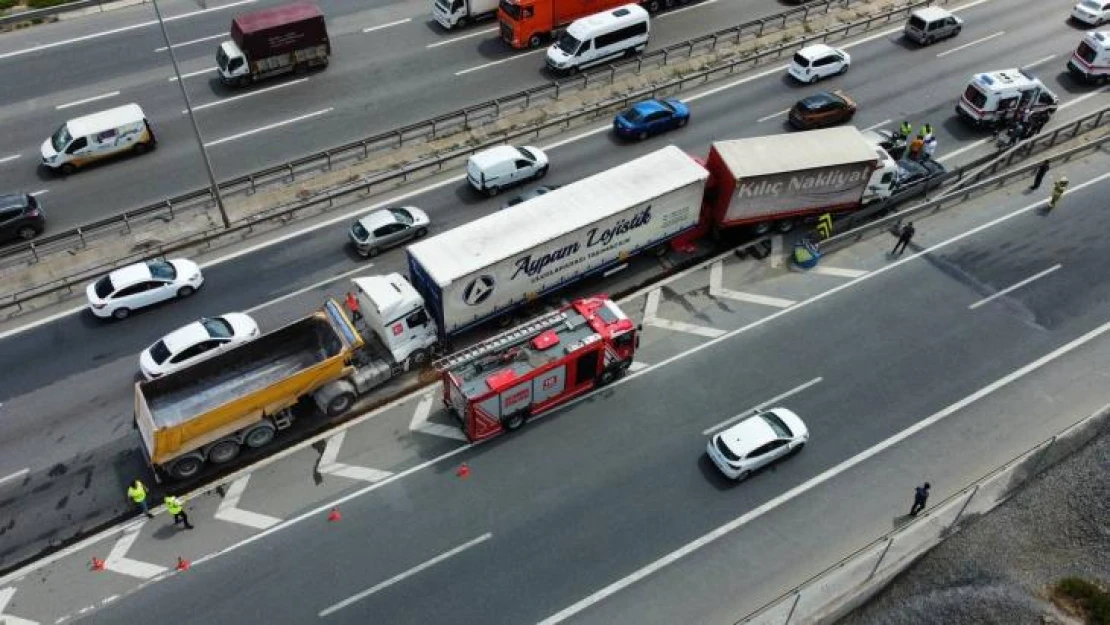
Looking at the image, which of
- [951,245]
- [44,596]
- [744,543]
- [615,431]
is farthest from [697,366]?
[44,596]

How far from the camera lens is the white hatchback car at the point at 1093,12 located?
50.9m

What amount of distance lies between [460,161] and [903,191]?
21673mm

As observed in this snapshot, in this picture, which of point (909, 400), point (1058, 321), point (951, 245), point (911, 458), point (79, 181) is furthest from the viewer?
point (79, 181)

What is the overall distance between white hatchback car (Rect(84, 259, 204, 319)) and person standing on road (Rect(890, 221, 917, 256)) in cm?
3043

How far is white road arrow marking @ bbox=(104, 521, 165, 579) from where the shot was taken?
25.1 metres

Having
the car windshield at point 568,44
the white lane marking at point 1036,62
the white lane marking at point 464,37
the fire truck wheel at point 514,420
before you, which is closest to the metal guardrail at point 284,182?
the car windshield at point 568,44

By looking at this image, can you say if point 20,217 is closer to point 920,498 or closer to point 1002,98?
point 920,498

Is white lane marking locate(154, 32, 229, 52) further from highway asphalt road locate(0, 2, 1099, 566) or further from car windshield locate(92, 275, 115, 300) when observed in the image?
car windshield locate(92, 275, 115, 300)

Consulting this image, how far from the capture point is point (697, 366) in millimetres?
31312

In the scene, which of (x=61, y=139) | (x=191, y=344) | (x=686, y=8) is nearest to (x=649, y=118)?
(x=686, y=8)

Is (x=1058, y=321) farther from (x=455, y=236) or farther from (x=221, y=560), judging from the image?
(x=221, y=560)

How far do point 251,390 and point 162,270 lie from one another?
8.87 m

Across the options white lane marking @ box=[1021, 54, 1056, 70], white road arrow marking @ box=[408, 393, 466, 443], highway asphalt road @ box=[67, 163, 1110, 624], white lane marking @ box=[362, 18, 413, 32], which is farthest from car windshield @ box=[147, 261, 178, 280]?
white lane marking @ box=[1021, 54, 1056, 70]

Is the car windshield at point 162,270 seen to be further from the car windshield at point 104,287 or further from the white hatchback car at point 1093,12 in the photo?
the white hatchback car at point 1093,12
